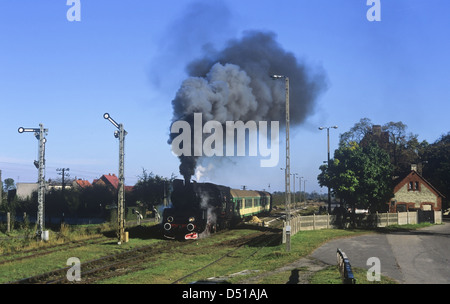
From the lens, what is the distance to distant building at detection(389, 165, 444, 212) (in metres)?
47.1

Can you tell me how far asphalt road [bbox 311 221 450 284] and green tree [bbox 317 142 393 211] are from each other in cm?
995

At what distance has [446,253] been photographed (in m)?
20.0

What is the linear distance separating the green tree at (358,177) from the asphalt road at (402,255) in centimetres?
995

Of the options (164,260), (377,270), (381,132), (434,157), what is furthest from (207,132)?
(381,132)

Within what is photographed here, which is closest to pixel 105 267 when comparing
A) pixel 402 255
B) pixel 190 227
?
pixel 190 227

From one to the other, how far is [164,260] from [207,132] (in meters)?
9.32

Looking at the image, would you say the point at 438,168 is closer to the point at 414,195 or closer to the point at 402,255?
the point at 414,195

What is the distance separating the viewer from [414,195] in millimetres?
47469

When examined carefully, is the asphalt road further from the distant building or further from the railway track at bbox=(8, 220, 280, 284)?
the distant building

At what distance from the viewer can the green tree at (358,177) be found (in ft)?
119

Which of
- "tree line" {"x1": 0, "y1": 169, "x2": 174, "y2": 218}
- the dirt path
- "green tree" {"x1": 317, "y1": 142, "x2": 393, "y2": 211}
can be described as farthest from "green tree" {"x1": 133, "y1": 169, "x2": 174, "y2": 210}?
the dirt path

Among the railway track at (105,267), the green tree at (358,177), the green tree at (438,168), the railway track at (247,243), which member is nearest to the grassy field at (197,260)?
the railway track at (247,243)
